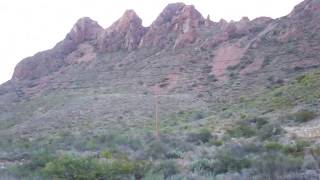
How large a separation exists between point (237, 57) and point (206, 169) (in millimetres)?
46745

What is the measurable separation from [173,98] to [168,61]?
1231 cm

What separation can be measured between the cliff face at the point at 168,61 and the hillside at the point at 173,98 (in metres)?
0.15

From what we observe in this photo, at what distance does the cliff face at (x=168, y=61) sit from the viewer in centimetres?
5619

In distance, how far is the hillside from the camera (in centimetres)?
2131

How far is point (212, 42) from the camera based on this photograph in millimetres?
70812

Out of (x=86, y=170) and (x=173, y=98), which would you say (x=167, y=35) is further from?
(x=86, y=170)

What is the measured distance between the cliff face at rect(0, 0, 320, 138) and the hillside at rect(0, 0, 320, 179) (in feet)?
0.51

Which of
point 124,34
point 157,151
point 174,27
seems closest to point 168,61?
point 174,27

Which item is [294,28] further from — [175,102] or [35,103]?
[35,103]

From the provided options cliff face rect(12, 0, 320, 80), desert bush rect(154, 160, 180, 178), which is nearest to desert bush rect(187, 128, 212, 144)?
desert bush rect(154, 160, 180, 178)

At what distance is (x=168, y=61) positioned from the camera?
2694 inches

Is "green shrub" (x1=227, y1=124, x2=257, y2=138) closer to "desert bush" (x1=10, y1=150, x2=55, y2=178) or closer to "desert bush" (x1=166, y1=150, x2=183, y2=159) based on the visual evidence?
"desert bush" (x1=166, y1=150, x2=183, y2=159)

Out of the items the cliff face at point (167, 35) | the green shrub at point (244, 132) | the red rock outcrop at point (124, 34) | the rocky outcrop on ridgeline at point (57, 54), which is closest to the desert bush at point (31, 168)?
the green shrub at point (244, 132)

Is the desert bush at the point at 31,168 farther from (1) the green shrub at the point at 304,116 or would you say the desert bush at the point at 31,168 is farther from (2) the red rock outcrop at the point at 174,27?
(2) the red rock outcrop at the point at 174,27
